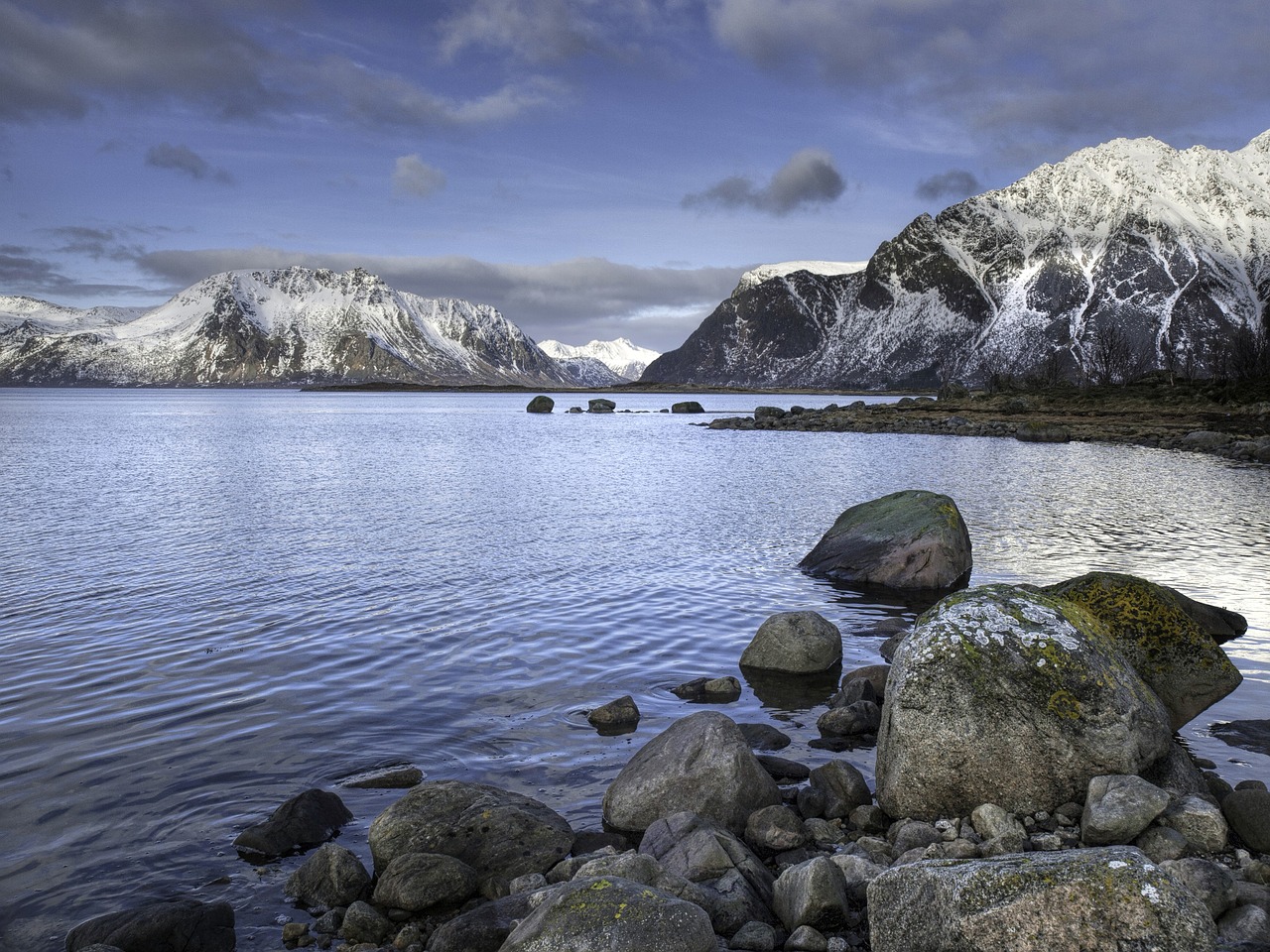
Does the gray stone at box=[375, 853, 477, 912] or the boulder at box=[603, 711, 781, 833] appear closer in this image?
the gray stone at box=[375, 853, 477, 912]

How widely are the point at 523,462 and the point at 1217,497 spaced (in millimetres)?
39608

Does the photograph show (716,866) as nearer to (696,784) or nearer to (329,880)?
(696,784)

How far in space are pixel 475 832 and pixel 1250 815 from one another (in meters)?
7.63

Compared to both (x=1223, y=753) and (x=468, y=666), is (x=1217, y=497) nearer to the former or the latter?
(x=1223, y=753)

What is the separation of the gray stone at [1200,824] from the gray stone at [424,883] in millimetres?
6749

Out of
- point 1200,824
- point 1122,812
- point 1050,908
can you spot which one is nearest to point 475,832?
point 1050,908

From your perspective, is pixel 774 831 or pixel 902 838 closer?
pixel 902 838

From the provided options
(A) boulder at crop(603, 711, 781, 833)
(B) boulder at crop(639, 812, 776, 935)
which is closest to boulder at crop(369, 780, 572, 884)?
(A) boulder at crop(603, 711, 781, 833)

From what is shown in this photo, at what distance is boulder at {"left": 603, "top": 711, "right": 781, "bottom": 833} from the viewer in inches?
377

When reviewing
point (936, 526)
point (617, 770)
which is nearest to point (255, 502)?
point (936, 526)

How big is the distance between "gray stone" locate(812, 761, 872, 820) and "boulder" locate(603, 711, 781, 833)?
0.56 metres

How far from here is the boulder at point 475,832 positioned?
874 centimetres

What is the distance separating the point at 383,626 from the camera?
696 inches

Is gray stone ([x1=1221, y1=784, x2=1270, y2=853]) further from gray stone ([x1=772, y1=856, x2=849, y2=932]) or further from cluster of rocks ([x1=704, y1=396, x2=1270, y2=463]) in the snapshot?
cluster of rocks ([x1=704, y1=396, x2=1270, y2=463])
